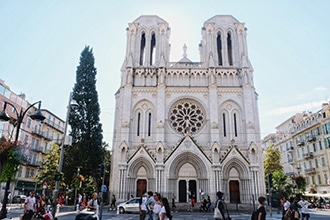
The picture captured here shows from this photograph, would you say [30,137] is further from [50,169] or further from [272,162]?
[272,162]

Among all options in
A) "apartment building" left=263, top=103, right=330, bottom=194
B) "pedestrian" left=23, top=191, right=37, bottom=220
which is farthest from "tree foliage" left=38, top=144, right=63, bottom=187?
"apartment building" left=263, top=103, right=330, bottom=194

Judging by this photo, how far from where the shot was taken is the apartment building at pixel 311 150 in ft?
119

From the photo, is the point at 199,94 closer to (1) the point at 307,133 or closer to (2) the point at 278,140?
(1) the point at 307,133

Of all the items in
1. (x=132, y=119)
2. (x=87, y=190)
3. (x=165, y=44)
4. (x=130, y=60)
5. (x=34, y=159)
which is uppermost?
(x=165, y=44)

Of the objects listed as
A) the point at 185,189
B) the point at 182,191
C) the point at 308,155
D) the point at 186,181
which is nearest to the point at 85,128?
the point at 186,181

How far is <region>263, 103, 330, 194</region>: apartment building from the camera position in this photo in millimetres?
36219

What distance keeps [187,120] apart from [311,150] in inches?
900

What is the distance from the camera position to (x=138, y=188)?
92.7ft

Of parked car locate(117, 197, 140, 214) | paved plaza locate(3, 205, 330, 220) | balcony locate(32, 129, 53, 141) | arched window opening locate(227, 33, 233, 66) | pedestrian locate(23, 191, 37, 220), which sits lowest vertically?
paved plaza locate(3, 205, 330, 220)

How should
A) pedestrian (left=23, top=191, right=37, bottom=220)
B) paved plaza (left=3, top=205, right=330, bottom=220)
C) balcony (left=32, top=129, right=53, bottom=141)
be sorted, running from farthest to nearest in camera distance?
balcony (left=32, top=129, right=53, bottom=141) < paved plaza (left=3, top=205, right=330, bottom=220) < pedestrian (left=23, top=191, right=37, bottom=220)

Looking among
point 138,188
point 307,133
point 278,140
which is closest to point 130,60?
point 138,188

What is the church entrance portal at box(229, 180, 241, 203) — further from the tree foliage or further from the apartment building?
the tree foliage

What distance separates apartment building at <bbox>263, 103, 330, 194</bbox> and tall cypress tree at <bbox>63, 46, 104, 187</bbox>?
28.7m

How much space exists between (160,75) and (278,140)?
34.8 metres
